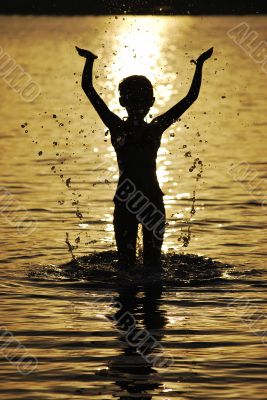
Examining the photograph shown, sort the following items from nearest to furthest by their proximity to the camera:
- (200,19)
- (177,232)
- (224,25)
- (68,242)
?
(68,242)
(177,232)
(224,25)
(200,19)

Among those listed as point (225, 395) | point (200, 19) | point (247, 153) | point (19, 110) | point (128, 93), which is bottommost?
point (225, 395)

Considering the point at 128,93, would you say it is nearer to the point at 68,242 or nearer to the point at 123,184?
the point at 123,184

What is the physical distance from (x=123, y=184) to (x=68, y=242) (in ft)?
6.84

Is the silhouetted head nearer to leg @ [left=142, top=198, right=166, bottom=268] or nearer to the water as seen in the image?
leg @ [left=142, top=198, right=166, bottom=268]

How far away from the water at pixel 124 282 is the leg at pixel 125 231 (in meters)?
0.32

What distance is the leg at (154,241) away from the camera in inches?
527

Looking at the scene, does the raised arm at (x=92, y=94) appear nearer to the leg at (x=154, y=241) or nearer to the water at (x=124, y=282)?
the leg at (x=154, y=241)

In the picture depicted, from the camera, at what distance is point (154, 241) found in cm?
1352

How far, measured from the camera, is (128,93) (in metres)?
13.0

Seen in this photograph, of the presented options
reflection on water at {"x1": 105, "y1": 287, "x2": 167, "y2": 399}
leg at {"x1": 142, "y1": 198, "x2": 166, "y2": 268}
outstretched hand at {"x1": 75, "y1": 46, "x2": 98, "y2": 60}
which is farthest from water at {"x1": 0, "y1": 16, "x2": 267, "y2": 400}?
outstretched hand at {"x1": 75, "y1": 46, "x2": 98, "y2": 60}

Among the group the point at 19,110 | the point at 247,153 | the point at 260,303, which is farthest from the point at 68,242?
the point at 19,110

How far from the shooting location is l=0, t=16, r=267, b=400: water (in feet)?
34.4

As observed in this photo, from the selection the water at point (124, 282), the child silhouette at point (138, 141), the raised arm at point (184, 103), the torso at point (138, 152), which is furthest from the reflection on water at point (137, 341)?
the raised arm at point (184, 103)

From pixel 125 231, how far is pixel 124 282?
605 mm
